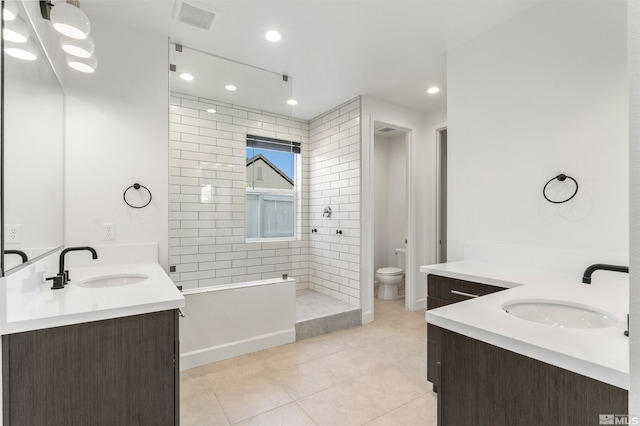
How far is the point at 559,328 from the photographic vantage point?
89 centimetres

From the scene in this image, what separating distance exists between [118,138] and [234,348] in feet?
6.33

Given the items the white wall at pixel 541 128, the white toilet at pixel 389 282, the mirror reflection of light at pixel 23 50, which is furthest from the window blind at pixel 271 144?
the white toilet at pixel 389 282

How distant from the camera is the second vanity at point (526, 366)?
712 millimetres

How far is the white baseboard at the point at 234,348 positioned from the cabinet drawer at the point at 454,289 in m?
1.50

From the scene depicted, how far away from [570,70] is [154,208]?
2.96 m

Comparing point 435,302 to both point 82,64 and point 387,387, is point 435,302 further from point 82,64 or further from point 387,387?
point 82,64

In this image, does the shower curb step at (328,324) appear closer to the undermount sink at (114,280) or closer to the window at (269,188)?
the window at (269,188)

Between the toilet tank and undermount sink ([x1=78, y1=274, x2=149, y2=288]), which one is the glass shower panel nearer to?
undermount sink ([x1=78, y1=274, x2=149, y2=288])

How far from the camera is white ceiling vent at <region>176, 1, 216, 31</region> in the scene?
6.43 feet

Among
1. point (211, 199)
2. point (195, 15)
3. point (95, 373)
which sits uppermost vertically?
point (195, 15)

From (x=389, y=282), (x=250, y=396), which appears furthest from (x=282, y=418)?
(x=389, y=282)

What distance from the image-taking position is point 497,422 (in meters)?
0.87

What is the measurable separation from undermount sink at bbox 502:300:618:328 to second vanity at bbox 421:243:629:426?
16 mm

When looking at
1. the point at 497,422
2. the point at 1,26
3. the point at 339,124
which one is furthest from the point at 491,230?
the point at 1,26
